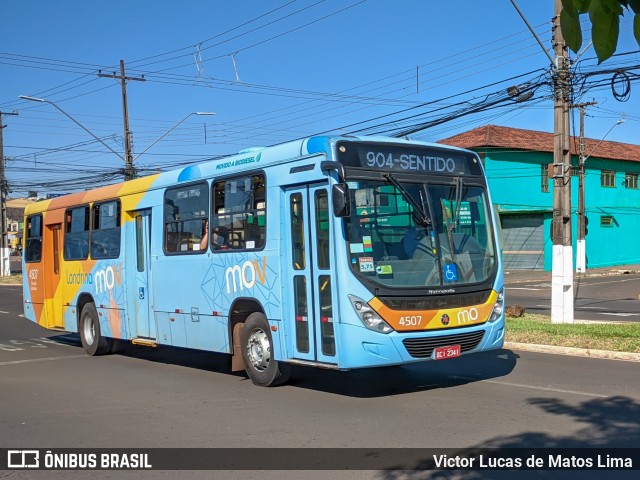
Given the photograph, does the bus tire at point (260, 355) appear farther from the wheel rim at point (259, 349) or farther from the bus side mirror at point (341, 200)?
the bus side mirror at point (341, 200)

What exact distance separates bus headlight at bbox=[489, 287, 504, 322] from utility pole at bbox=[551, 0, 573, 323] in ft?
22.4

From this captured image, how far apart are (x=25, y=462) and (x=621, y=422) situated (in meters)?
5.66

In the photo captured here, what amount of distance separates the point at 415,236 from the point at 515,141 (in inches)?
1462

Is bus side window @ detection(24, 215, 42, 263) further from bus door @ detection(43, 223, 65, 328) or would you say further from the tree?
the tree

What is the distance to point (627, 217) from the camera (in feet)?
159

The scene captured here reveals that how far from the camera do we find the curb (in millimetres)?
11242

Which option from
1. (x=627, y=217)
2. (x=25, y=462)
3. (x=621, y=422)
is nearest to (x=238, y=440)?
(x=25, y=462)

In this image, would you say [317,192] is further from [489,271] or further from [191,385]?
[191,385]

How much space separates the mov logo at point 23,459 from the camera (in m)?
6.23

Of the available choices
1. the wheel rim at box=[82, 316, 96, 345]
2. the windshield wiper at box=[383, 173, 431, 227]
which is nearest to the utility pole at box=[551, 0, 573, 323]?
the windshield wiper at box=[383, 173, 431, 227]

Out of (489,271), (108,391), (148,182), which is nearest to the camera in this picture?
(489,271)

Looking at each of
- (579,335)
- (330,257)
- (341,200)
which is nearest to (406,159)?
(341,200)

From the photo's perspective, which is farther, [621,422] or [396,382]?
[396,382]

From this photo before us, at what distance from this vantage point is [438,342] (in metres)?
8.34
